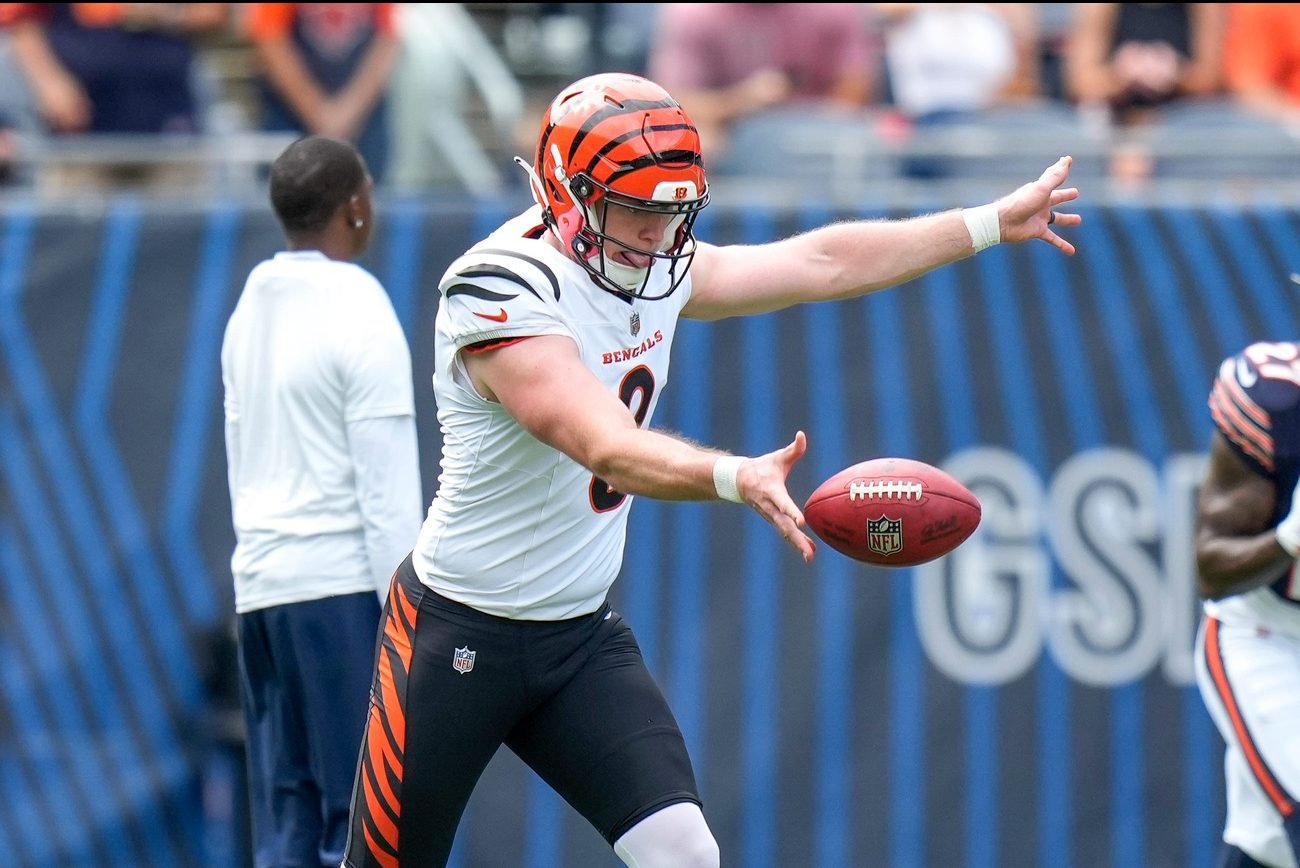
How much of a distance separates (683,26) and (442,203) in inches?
61.9

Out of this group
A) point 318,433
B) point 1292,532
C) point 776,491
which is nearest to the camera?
point 776,491

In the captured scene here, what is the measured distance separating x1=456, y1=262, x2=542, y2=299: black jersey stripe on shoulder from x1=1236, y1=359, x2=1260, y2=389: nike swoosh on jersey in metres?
1.96

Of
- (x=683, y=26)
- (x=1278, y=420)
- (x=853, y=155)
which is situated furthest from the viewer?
(x=683, y=26)

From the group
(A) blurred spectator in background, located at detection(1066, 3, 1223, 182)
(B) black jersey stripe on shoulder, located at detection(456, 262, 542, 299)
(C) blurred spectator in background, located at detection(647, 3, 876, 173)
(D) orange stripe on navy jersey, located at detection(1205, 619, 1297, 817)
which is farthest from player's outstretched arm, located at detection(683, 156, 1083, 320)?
(A) blurred spectator in background, located at detection(1066, 3, 1223, 182)

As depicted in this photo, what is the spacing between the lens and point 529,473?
12.4 ft

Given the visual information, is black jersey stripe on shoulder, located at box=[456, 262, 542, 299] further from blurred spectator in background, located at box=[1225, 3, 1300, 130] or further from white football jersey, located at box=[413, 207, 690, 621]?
blurred spectator in background, located at box=[1225, 3, 1300, 130]

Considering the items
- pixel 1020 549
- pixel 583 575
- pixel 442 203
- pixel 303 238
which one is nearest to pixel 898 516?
pixel 583 575

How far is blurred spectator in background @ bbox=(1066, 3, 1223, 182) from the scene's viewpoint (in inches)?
296

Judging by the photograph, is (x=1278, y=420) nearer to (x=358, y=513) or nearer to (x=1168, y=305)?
(x=1168, y=305)

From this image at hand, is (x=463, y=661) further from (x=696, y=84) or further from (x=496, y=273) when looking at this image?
(x=696, y=84)

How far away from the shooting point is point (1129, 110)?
756 centimetres

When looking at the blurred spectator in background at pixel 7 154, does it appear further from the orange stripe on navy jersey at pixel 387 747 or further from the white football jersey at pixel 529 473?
the orange stripe on navy jersey at pixel 387 747

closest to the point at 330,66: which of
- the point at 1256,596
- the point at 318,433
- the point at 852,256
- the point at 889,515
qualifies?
the point at 318,433

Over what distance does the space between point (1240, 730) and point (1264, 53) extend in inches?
155
